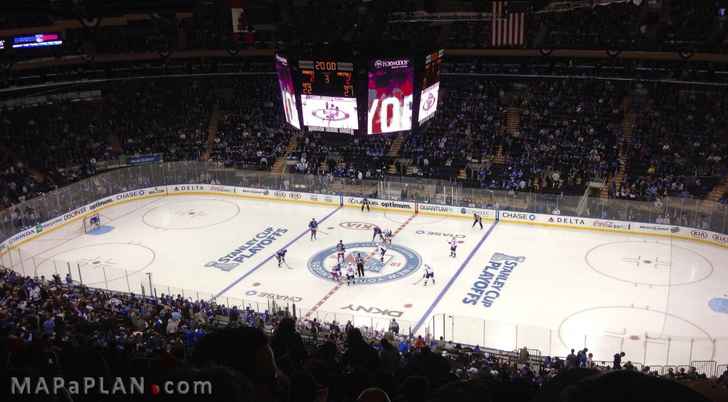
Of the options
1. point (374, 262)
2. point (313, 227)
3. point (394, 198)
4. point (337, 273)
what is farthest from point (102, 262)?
point (394, 198)

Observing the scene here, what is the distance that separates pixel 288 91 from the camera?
26.7m

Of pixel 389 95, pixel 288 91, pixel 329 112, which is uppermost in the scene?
pixel 288 91

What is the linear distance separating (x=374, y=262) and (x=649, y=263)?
11148 millimetres

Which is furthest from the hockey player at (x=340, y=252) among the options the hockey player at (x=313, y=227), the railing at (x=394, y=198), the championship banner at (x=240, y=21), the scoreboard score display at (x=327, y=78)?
the championship banner at (x=240, y=21)

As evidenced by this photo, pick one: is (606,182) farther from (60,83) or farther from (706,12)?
(60,83)

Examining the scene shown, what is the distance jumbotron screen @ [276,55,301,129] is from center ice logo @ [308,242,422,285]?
19.4 feet

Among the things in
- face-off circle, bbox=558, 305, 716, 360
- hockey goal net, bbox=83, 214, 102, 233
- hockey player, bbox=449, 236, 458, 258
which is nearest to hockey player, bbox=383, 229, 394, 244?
hockey player, bbox=449, 236, 458, 258

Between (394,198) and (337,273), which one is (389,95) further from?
(394,198)

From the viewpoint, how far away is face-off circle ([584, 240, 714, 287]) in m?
25.8

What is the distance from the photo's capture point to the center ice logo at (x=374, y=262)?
89.2 feet

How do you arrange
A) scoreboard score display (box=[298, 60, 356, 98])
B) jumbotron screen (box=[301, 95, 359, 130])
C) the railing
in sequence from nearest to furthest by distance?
the railing
scoreboard score display (box=[298, 60, 356, 98])
jumbotron screen (box=[301, 95, 359, 130])

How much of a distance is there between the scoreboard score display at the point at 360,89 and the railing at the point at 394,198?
7028 millimetres

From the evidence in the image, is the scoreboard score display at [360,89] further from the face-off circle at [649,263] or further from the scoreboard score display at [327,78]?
the face-off circle at [649,263]

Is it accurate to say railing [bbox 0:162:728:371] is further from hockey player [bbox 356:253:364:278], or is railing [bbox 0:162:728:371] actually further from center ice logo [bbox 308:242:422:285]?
center ice logo [bbox 308:242:422:285]
